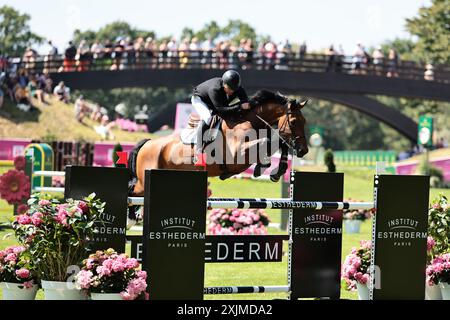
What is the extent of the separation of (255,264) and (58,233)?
536 centimetres

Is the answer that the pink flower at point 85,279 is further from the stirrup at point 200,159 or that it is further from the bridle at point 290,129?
the bridle at point 290,129

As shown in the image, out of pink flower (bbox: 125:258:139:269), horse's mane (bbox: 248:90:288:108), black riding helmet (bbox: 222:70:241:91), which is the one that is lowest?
pink flower (bbox: 125:258:139:269)

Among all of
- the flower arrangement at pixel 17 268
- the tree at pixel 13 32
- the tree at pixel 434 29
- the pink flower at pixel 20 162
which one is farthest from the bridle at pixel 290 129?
the tree at pixel 13 32

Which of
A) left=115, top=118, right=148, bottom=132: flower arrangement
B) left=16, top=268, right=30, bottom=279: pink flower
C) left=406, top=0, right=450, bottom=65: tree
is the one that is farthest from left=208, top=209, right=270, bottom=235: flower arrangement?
left=406, top=0, right=450, bottom=65: tree

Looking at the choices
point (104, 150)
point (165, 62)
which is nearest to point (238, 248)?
point (104, 150)

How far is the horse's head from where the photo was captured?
10.4 m

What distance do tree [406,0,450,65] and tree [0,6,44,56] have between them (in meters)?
34.0

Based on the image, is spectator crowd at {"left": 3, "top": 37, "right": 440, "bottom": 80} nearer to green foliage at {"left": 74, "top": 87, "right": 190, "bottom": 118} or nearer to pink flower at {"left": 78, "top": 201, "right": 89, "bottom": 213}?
pink flower at {"left": 78, "top": 201, "right": 89, "bottom": 213}

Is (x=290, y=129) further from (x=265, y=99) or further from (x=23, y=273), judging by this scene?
(x=23, y=273)

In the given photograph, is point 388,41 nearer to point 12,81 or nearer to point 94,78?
point 94,78

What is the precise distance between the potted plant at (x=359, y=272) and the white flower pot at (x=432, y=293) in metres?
0.61

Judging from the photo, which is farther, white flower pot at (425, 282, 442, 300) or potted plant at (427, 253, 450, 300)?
white flower pot at (425, 282, 442, 300)

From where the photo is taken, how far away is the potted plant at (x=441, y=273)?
7.88 meters
